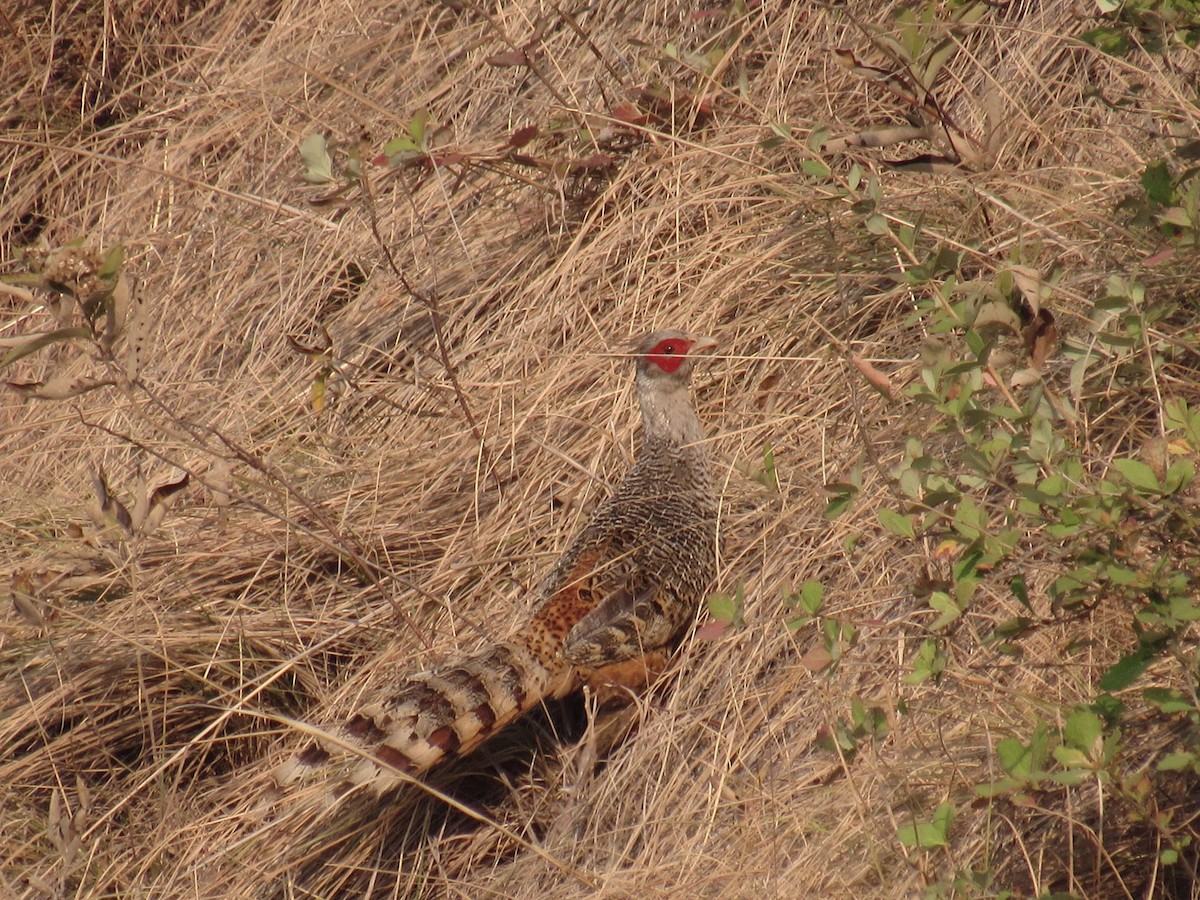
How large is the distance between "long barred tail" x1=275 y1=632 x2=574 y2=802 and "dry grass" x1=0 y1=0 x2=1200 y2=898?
0.29 meters

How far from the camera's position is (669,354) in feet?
14.3

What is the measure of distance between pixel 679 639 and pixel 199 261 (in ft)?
10.5

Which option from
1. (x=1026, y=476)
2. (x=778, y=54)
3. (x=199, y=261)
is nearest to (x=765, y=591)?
(x=1026, y=476)

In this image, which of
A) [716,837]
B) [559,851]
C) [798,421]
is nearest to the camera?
[716,837]

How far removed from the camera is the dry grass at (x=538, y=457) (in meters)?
3.25

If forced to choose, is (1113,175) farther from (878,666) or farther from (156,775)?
(156,775)

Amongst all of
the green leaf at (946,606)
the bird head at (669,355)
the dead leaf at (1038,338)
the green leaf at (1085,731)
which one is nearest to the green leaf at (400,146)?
the bird head at (669,355)

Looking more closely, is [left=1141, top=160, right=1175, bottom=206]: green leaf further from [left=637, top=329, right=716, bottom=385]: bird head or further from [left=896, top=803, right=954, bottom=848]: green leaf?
[left=637, top=329, right=716, bottom=385]: bird head

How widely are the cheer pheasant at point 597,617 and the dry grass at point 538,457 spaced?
16cm

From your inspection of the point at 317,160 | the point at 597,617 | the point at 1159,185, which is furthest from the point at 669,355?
the point at 1159,185

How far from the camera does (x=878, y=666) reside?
3043 millimetres

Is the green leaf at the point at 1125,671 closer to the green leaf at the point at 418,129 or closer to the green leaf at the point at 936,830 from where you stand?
the green leaf at the point at 936,830

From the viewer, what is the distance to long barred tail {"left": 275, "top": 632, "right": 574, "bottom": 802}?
331 centimetres

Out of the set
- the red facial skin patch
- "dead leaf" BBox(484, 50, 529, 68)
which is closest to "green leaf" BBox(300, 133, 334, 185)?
"dead leaf" BBox(484, 50, 529, 68)
